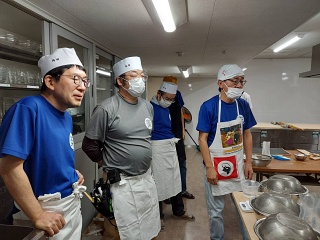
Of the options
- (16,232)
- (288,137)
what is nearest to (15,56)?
(16,232)

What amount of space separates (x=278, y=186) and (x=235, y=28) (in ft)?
4.70

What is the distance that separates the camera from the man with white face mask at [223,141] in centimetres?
179

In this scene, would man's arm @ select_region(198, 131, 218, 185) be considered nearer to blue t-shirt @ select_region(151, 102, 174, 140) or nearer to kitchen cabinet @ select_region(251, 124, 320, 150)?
blue t-shirt @ select_region(151, 102, 174, 140)

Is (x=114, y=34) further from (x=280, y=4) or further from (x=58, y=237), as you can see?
(x=58, y=237)

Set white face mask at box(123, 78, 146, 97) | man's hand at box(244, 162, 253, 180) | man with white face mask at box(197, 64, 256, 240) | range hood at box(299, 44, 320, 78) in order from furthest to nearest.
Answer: range hood at box(299, 44, 320, 78), man's hand at box(244, 162, 253, 180), man with white face mask at box(197, 64, 256, 240), white face mask at box(123, 78, 146, 97)

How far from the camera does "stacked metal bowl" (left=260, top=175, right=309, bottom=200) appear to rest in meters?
1.32

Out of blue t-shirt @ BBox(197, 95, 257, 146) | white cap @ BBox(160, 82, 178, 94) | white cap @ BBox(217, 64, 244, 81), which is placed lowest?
blue t-shirt @ BBox(197, 95, 257, 146)

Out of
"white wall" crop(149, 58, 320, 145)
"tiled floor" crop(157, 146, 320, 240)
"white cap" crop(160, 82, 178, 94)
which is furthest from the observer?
"white wall" crop(149, 58, 320, 145)

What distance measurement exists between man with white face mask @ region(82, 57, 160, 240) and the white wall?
490 cm

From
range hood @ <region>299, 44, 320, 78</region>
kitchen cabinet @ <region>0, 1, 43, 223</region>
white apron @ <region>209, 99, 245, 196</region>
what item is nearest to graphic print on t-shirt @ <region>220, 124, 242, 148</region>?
white apron @ <region>209, 99, 245, 196</region>

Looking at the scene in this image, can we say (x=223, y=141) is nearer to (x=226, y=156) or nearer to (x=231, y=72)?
(x=226, y=156)

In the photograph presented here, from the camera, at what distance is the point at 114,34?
225 cm

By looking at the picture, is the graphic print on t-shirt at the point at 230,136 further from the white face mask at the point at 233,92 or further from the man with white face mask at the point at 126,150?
the man with white face mask at the point at 126,150

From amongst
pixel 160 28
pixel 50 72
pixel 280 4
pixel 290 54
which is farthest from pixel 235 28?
pixel 290 54
